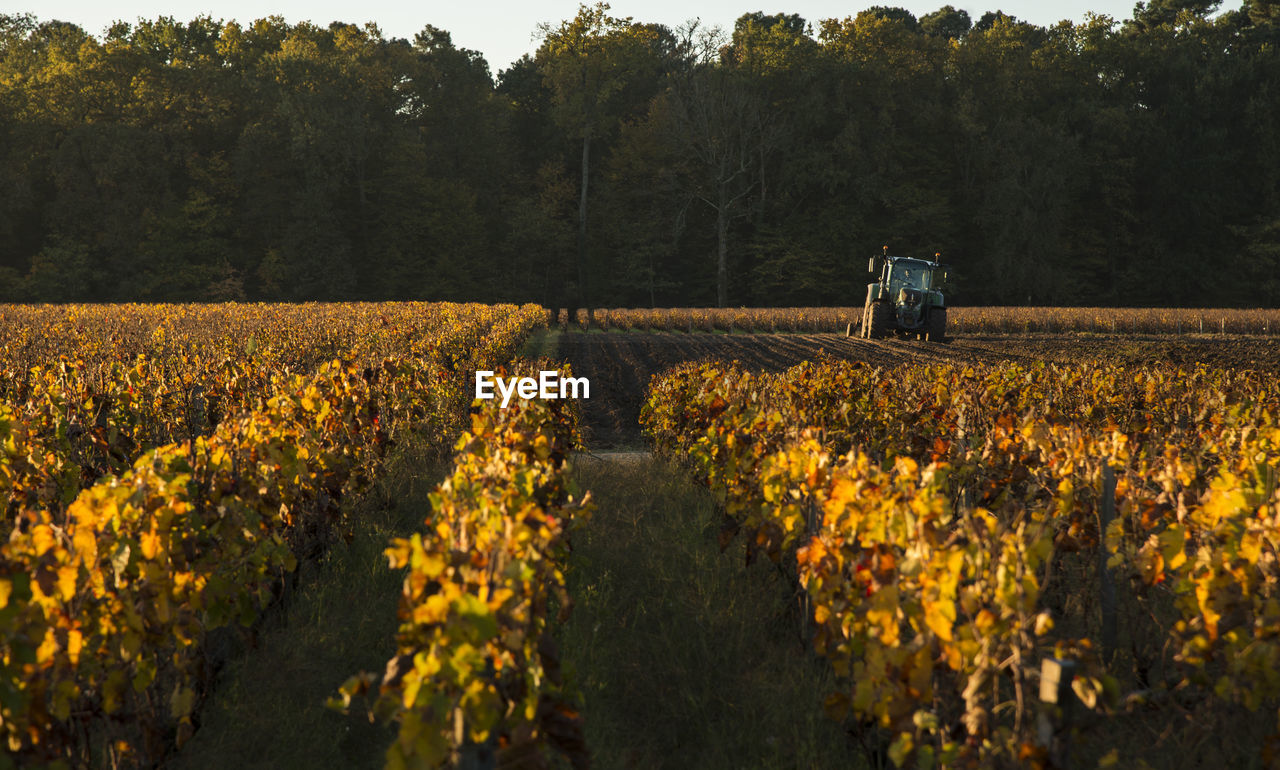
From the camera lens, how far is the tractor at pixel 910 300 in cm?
2427

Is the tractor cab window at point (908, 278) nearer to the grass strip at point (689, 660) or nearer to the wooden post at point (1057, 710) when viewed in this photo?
the grass strip at point (689, 660)

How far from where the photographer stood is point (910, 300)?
24.4 meters

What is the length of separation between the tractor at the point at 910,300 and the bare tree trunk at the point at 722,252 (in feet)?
79.7

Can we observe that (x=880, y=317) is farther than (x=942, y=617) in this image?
Yes

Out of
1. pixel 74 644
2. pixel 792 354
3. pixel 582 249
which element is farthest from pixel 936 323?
pixel 582 249

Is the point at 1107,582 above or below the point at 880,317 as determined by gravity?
below

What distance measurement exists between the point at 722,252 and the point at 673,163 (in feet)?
27.4

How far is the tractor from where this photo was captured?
24.3m

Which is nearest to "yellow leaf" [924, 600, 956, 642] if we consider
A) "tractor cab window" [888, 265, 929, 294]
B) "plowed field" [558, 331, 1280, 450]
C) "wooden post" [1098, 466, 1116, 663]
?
"wooden post" [1098, 466, 1116, 663]

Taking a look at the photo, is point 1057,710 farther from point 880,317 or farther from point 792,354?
point 880,317

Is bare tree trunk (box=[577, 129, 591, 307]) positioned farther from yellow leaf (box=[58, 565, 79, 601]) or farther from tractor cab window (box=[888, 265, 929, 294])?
yellow leaf (box=[58, 565, 79, 601])

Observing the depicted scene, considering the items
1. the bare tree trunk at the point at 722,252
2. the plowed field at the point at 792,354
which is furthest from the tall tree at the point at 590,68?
the plowed field at the point at 792,354

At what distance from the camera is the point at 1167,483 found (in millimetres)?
4113

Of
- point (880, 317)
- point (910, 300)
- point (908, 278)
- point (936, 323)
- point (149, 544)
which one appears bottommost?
point (149, 544)
